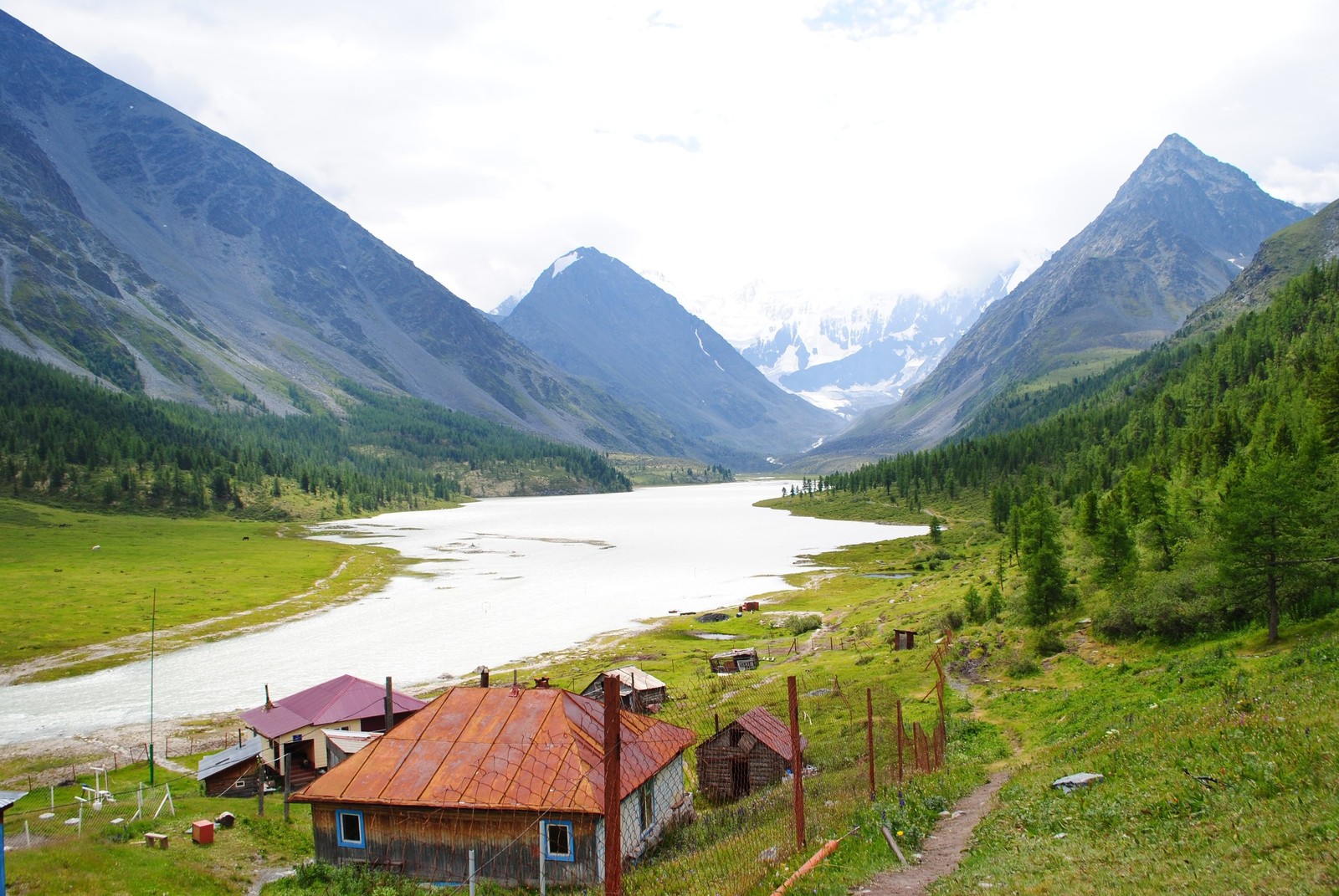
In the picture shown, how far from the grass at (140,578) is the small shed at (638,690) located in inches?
2025

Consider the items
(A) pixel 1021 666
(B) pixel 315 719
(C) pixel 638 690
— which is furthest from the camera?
(C) pixel 638 690

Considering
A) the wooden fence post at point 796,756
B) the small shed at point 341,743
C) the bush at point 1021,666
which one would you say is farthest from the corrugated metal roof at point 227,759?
the bush at point 1021,666

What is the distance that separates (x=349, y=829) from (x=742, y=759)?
700 inches

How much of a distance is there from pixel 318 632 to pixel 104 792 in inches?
2052

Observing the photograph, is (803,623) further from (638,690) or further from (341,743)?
(341,743)

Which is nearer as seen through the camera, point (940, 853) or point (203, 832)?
point (940, 853)

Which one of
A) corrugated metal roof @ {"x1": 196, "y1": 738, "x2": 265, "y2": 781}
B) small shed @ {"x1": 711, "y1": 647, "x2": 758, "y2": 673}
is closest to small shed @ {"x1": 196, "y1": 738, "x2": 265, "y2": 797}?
corrugated metal roof @ {"x1": 196, "y1": 738, "x2": 265, "y2": 781}

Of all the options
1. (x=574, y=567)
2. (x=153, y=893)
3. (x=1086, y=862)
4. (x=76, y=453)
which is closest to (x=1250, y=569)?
(x=1086, y=862)

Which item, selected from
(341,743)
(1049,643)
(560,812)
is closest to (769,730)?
(560,812)

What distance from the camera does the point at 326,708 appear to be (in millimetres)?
42875

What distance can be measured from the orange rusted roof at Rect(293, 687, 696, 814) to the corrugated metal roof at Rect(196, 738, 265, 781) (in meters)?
19.3

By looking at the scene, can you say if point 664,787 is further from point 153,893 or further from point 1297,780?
point 1297,780

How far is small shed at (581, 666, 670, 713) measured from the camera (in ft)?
160

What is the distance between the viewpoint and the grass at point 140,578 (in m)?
76.9
